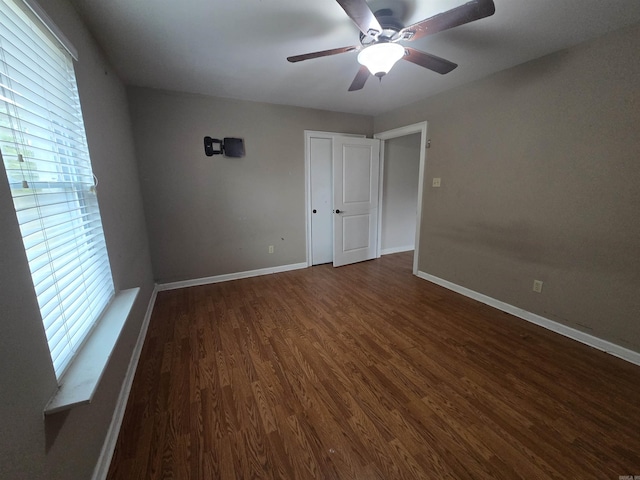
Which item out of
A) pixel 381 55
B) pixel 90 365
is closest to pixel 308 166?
pixel 381 55

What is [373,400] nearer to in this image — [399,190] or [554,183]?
[554,183]

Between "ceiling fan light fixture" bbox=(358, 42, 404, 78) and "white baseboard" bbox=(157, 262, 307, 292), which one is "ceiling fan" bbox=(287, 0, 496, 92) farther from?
"white baseboard" bbox=(157, 262, 307, 292)

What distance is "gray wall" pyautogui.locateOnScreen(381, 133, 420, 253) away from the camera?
423 centimetres

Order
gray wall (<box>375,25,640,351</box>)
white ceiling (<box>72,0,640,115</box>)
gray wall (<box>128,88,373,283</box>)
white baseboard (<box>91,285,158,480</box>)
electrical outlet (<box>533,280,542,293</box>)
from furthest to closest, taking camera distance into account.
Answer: gray wall (<box>128,88,373,283</box>) → electrical outlet (<box>533,280,542,293</box>) → gray wall (<box>375,25,640,351</box>) → white ceiling (<box>72,0,640,115</box>) → white baseboard (<box>91,285,158,480</box>)

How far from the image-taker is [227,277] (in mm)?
3414

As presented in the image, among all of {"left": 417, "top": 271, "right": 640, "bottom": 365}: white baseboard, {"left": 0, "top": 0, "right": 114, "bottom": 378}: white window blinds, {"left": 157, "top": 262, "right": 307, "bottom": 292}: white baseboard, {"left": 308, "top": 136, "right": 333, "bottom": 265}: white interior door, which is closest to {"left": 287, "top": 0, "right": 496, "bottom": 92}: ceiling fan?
{"left": 0, "top": 0, "right": 114, "bottom": 378}: white window blinds

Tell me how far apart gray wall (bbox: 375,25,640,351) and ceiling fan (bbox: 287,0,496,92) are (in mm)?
1067

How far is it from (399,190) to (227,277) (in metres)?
3.18

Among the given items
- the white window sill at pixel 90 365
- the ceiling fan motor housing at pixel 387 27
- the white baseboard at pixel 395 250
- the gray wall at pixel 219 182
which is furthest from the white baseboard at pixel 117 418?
the white baseboard at pixel 395 250

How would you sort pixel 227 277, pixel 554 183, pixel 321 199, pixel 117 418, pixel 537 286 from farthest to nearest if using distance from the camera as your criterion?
pixel 321 199, pixel 227 277, pixel 537 286, pixel 554 183, pixel 117 418

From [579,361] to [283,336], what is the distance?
2.26m

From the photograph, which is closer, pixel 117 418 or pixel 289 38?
pixel 117 418

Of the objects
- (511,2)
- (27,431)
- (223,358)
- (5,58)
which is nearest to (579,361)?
(511,2)

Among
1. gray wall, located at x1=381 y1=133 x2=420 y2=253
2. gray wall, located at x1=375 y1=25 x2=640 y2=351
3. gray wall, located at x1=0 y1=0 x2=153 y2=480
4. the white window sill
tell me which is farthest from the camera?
gray wall, located at x1=381 y1=133 x2=420 y2=253
